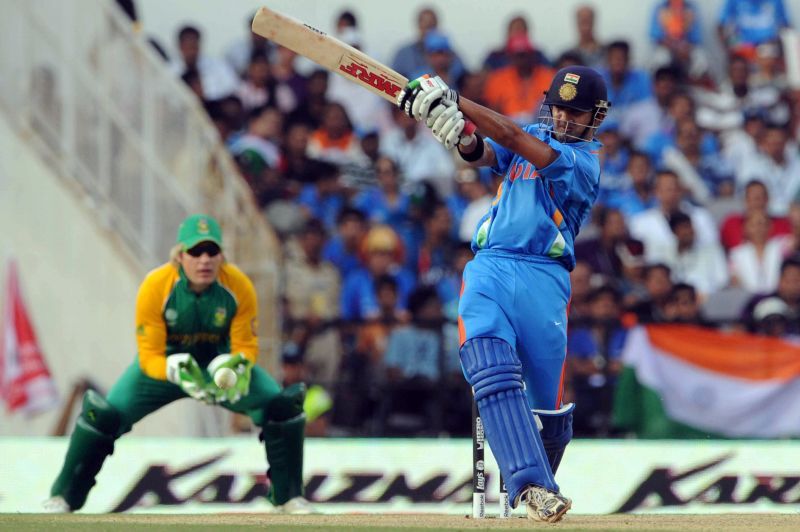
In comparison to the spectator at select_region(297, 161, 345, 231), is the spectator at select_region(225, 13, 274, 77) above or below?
above

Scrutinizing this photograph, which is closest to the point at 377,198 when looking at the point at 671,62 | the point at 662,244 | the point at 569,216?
the point at 662,244

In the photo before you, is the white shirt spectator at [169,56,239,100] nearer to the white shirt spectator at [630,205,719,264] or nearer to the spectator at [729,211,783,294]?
the white shirt spectator at [630,205,719,264]

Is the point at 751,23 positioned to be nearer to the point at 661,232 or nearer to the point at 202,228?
the point at 661,232

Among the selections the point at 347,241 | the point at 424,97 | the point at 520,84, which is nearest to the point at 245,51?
the point at 520,84

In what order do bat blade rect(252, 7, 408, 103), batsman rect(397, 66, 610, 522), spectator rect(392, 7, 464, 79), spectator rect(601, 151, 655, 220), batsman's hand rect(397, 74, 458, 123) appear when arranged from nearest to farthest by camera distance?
batsman's hand rect(397, 74, 458, 123), batsman rect(397, 66, 610, 522), bat blade rect(252, 7, 408, 103), spectator rect(601, 151, 655, 220), spectator rect(392, 7, 464, 79)

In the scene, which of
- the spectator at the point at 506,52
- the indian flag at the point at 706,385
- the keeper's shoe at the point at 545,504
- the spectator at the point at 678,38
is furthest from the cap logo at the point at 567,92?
the spectator at the point at 678,38

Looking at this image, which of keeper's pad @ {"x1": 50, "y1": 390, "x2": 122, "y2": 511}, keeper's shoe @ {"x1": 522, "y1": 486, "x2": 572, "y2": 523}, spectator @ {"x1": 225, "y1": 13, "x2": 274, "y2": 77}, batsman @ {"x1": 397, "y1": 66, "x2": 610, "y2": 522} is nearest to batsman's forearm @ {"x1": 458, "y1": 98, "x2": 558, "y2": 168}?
batsman @ {"x1": 397, "y1": 66, "x2": 610, "y2": 522}

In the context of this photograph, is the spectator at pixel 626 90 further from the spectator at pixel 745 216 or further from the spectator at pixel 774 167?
the spectator at pixel 745 216

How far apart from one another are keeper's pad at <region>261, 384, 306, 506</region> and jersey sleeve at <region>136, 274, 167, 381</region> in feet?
2.35

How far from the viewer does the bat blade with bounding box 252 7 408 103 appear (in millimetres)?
6812

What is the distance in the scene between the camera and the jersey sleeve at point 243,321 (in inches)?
344

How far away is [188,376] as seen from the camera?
8336mm

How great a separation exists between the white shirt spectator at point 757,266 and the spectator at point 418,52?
12.7 ft

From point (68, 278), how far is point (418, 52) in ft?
15.6
